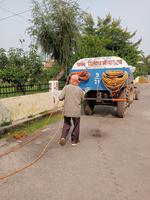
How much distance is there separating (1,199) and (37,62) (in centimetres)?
997

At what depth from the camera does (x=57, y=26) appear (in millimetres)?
16719

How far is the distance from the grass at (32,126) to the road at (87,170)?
0.74 meters

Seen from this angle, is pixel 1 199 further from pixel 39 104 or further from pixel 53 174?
pixel 39 104

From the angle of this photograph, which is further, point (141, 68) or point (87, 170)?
point (141, 68)

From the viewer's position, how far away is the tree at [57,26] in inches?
650

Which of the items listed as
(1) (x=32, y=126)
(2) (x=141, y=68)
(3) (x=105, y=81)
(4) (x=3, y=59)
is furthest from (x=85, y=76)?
(2) (x=141, y=68)

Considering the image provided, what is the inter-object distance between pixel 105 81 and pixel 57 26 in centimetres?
820

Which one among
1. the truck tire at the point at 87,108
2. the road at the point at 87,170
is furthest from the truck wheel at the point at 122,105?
the road at the point at 87,170

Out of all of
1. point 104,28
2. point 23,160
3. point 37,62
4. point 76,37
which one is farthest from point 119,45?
point 23,160

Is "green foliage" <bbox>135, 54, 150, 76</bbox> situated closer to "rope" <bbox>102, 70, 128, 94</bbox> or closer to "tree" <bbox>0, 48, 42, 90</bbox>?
"tree" <bbox>0, 48, 42, 90</bbox>

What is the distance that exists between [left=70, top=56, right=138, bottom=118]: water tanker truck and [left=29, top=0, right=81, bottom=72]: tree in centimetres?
626

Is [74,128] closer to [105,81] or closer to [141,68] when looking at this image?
[105,81]

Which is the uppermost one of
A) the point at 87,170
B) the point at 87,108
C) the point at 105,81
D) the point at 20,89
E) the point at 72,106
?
the point at 105,81

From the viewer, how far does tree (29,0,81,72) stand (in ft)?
54.1
